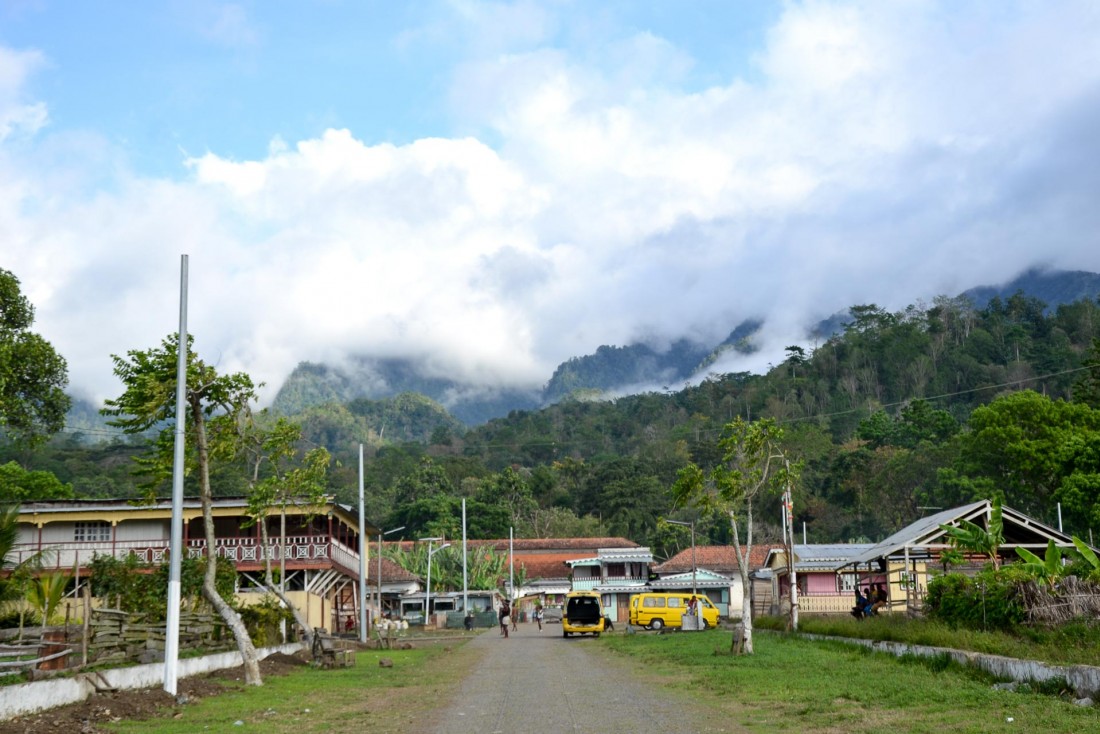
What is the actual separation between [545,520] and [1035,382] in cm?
5637

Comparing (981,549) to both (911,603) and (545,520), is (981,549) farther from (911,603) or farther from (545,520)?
(545,520)

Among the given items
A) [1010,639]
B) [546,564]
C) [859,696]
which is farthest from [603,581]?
[859,696]

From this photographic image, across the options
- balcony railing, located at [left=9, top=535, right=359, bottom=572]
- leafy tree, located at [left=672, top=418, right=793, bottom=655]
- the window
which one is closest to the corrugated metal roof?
leafy tree, located at [left=672, top=418, right=793, bottom=655]

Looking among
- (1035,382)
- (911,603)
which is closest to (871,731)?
(911,603)

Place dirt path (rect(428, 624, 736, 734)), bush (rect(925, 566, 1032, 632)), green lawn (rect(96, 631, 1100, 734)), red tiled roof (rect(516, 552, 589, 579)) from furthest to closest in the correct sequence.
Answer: red tiled roof (rect(516, 552, 589, 579))
bush (rect(925, 566, 1032, 632))
dirt path (rect(428, 624, 736, 734))
green lawn (rect(96, 631, 1100, 734))

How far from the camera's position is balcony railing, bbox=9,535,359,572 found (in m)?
41.8

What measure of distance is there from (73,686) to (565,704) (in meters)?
7.18

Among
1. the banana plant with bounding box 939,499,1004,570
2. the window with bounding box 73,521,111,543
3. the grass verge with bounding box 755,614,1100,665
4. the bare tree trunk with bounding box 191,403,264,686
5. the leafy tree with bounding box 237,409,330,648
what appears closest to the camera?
the grass verge with bounding box 755,614,1100,665

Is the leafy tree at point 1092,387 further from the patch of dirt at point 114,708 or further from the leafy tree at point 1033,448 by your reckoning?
the patch of dirt at point 114,708

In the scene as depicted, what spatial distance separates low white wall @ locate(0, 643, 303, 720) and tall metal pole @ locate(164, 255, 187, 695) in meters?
0.60

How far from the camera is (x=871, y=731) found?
39.4ft

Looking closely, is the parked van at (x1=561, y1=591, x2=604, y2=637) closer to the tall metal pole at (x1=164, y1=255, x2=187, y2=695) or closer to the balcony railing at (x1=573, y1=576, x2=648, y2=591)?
the tall metal pole at (x1=164, y1=255, x2=187, y2=695)

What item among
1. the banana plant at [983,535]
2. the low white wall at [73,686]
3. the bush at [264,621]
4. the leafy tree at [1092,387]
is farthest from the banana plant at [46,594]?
the leafy tree at [1092,387]

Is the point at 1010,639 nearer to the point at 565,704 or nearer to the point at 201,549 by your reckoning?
the point at 565,704
